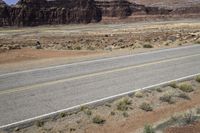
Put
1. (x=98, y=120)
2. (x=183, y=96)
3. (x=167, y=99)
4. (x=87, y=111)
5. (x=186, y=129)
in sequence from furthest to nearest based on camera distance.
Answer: (x=183, y=96)
(x=167, y=99)
(x=87, y=111)
(x=98, y=120)
(x=186, y=129)

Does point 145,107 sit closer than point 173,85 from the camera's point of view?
Yes

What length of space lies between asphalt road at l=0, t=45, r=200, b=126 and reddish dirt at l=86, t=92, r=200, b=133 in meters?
1.67

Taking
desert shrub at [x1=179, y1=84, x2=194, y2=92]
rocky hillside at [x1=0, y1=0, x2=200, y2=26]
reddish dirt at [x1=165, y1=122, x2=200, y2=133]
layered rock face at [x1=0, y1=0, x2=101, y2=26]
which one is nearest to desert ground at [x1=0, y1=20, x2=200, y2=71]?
desert shrub at [x1=179, y1=84, x2=194, y2=92]

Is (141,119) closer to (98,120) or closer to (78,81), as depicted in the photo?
(98,120)

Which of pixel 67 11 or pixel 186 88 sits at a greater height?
pixel 186 88

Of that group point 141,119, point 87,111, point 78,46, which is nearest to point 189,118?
point 141,119

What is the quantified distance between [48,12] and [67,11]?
7.00 m

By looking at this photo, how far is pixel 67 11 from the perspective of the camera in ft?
450

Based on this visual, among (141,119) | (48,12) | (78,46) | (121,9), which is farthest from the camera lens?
(121,9)

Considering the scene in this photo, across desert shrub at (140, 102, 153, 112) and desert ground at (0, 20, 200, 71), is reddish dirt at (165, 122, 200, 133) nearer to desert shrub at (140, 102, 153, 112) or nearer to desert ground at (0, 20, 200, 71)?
desert shrub at (140, 102, 153, 112)

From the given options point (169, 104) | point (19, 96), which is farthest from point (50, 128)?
point (169, 104)

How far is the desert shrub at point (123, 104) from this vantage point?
11.2m

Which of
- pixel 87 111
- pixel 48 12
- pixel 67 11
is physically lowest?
pixel 48 12

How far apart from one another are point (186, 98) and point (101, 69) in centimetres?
569
